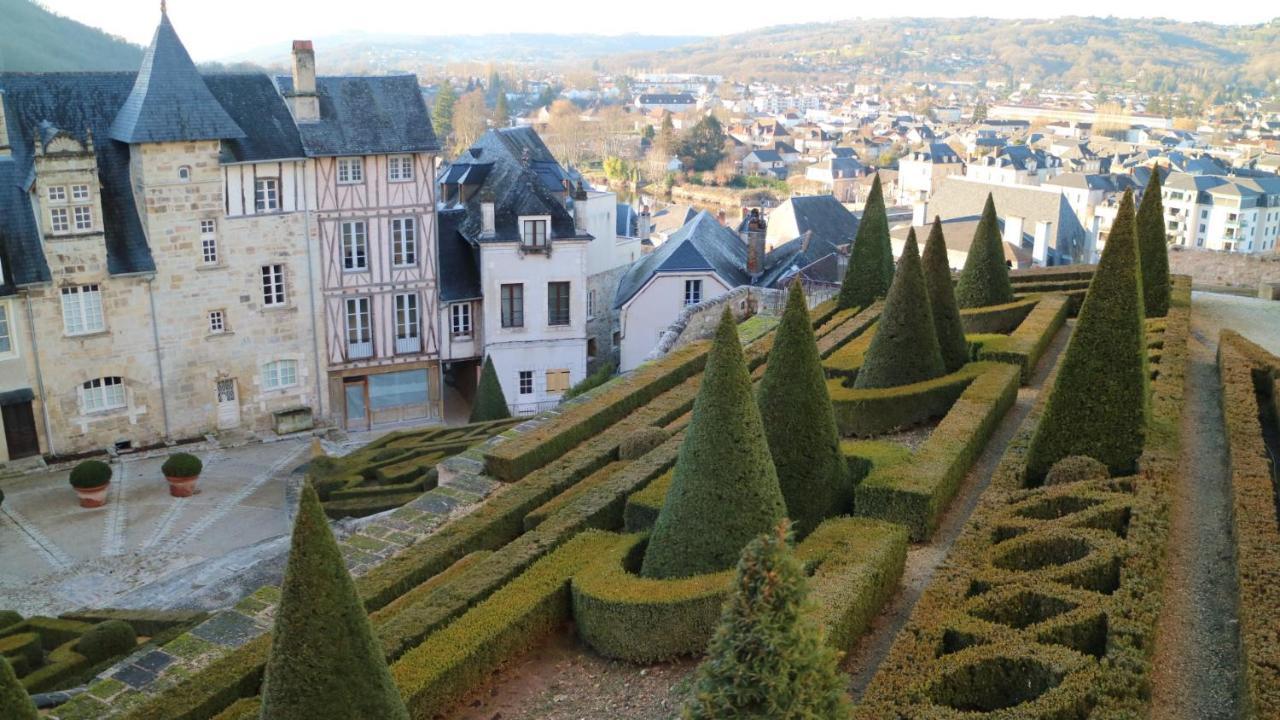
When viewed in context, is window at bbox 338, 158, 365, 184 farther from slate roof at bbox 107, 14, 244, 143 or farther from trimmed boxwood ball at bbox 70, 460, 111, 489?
trimmed boxwood ball at bbox 70, 460, 111, 489

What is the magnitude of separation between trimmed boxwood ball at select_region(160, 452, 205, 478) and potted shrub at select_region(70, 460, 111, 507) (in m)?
1.28

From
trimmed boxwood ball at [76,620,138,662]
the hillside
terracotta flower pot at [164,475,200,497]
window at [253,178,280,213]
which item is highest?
the hillside

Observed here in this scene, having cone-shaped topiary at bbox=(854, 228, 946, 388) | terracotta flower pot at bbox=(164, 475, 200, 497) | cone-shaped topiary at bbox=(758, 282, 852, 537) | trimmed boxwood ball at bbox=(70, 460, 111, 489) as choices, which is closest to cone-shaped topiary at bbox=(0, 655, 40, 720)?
cone-shaped topiary at bbox=(758, 282, 852, 537)

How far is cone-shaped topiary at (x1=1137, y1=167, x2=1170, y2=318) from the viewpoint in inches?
888

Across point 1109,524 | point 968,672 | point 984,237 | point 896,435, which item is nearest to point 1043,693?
point 968,672

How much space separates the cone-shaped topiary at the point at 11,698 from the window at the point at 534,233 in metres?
25.3

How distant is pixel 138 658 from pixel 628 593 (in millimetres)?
5944

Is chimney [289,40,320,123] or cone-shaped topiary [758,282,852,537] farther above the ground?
chimney [289,40,320,123]

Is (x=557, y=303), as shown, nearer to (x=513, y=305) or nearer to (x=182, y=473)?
(x=513, y=305)

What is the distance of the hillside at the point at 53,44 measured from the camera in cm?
6625

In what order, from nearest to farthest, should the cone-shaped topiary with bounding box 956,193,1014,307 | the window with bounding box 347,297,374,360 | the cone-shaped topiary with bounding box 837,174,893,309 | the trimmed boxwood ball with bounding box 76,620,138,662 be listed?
the trimmed boxwood ball with bounding box 76,620,138,662 < the cone-shaped topiary with bounding box 956,193,1014,307 < the cone-shaped topiary with bounding box 837,174,893,309 < the window with bounding box 347,297,374,360

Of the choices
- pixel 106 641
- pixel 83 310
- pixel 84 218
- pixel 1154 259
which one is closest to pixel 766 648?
pixel 106 641

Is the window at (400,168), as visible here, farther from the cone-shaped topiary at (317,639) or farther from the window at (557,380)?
the cone-shaped topiary at (317,639)

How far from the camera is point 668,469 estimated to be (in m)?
15.7
